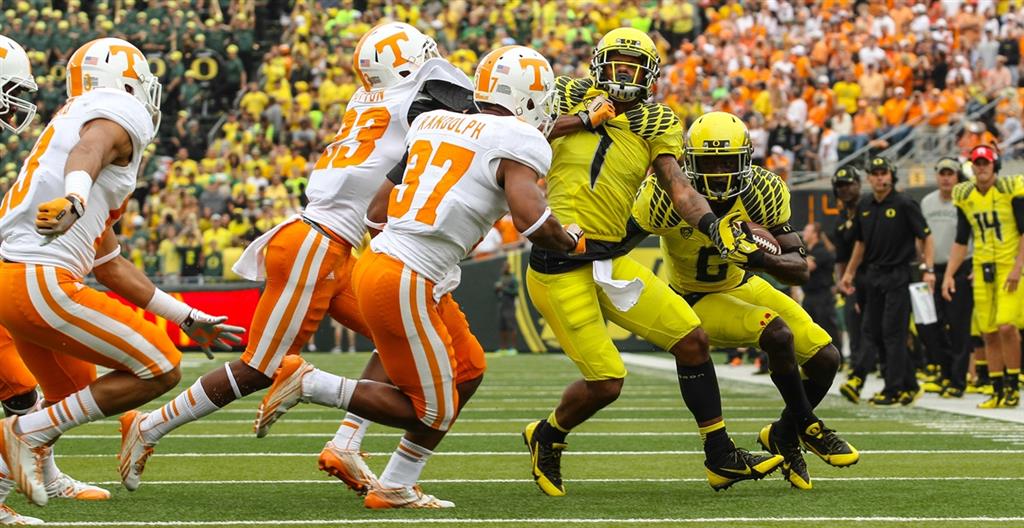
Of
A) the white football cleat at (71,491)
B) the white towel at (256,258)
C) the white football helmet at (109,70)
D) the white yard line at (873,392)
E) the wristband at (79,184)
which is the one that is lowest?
the white yard line at (873,392)

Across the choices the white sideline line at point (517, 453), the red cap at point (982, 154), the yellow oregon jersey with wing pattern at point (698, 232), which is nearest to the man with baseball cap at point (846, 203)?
the red cap at point (982, 154)

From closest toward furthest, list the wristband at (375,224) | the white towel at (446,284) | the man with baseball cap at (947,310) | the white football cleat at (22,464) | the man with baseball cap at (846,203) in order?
the white football cleat at (22,464), the white towel at (446,284), the wristband at (375,224), the man with baseball cap at (846,203), the man with baseball cap at (947,310)

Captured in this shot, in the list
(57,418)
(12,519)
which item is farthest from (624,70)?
(12,519)

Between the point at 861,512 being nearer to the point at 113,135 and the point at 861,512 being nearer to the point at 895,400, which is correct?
the point at 113,135

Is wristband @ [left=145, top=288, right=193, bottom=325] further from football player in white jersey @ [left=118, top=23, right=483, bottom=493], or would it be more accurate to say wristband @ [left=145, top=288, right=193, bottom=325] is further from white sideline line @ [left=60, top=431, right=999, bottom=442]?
white sideline line @ [left=60, top=431, right=999, bottom=442]

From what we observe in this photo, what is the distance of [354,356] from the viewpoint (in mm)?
18328

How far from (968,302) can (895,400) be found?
4.17ft

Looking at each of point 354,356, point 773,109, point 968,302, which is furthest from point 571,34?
point 968,302

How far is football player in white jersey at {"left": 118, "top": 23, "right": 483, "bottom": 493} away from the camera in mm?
6273

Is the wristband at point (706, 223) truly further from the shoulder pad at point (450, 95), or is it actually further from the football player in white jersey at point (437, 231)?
the shoulder pad at point (450, 95)

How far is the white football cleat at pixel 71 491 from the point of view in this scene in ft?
20.1

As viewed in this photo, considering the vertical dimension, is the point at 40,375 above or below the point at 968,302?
above

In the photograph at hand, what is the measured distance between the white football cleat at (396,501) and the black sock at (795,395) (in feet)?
5.22

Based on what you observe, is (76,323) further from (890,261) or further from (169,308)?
(890,261)
